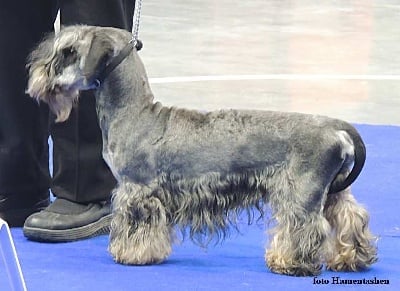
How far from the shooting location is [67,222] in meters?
3.34

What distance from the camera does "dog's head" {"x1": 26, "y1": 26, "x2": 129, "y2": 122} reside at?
2957mm

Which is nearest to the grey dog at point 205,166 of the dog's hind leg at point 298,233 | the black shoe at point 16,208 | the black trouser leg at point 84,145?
the dog's hind leg at point 298,233

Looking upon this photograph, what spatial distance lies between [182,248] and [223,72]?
10.2 ft

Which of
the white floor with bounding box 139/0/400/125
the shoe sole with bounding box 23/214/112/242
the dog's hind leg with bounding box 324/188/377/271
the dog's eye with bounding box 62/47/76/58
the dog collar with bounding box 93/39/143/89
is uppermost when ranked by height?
the dog's eye with bounding box 62/47/76/58

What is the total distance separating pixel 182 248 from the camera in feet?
10.7

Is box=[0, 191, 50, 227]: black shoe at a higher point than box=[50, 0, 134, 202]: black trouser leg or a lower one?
lower

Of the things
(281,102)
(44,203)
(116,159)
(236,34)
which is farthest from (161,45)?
(116,159)

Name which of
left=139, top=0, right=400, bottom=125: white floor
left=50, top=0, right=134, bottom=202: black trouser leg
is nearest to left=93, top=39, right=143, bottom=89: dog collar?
left=50, top=0, right=134, bottom=202: black trouser leg

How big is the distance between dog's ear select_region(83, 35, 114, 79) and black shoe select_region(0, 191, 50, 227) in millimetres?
710

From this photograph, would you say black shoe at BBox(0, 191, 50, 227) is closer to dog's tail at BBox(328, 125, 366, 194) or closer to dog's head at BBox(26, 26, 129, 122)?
dog's head at BBox(26, 26, 129, 122)

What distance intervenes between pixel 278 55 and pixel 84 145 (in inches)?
140

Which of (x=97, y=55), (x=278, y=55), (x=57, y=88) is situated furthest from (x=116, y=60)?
(x=278, y=55)

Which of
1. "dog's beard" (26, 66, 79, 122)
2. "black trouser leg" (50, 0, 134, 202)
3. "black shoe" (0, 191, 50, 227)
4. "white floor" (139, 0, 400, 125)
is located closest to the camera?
"dog's beard" (26, 66, 79, 122)

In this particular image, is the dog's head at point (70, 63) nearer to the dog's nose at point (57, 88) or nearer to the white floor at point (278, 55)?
the dog's nose at point (57, 88)
